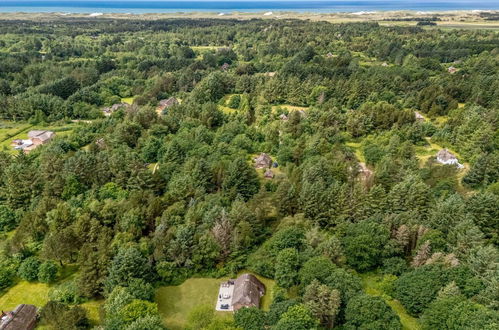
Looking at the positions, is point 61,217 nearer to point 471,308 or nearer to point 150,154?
point 150,154

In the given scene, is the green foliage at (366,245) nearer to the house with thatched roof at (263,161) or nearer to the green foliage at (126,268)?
the green foliage at (126,268)

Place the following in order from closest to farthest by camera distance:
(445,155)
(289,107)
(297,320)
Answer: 1. (297,320)
2. (445,155)
3. (289,107)

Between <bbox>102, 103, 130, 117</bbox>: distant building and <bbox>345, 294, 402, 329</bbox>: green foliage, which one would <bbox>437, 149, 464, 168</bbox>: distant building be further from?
<bbox>102, 103, 130, 117</bbox>: distant building

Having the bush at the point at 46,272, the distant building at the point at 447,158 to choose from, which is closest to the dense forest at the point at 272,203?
the bush at the point at 46,272

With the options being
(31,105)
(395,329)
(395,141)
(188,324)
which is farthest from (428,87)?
(31,105)

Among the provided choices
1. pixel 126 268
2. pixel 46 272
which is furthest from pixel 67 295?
pixel 126 268

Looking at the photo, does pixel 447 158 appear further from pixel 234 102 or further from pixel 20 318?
pixel 20 318
